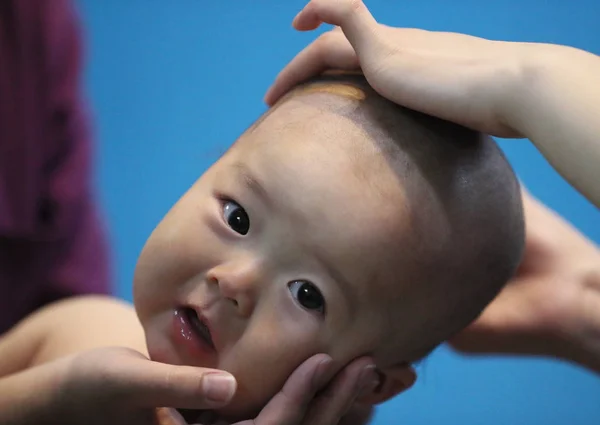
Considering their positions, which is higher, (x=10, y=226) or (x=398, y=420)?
(x=10, y=226)

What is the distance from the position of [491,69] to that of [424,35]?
0.25 feet

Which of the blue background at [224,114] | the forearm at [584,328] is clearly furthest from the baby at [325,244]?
the blue background at [224,114]

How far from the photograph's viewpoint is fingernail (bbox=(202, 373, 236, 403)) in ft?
1.65

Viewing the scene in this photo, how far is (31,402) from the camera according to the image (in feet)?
2.00

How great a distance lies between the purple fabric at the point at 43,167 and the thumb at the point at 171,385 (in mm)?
486

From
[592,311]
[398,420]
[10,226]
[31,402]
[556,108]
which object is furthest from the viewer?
[398,420]

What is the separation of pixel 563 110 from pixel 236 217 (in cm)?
26

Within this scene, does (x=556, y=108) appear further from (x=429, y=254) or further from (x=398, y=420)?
(x=398, y=420)

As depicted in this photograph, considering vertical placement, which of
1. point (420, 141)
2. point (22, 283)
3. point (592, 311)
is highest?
point (420, 141)

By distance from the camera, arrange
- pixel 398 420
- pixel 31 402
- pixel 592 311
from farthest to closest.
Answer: pixel 398 420 < pixel 592 311 < pixel 31 402

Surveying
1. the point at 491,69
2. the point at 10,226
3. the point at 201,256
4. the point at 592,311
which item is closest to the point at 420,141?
the point at 491,69

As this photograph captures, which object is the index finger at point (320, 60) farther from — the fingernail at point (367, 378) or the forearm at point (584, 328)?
the forearm at point (584, 328)

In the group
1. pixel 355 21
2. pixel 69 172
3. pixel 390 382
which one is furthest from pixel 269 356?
pixel 69 172

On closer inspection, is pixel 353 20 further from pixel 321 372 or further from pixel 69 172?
pixel 69 172
